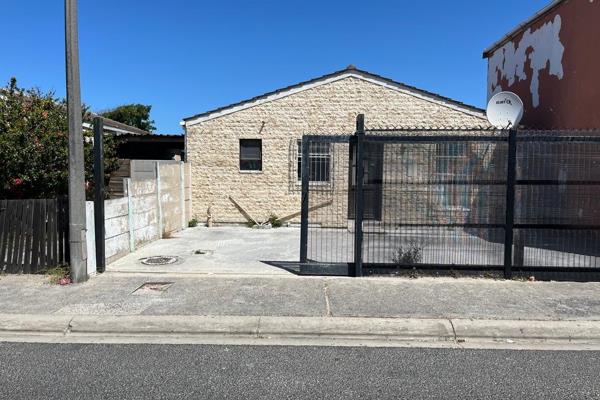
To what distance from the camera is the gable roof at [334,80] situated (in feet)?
47.5

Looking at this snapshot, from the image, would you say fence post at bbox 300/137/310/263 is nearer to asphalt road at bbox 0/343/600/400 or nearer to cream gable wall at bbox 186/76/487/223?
asphalt road at bbox 0/343/600/400

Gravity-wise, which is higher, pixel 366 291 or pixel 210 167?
pixel 210 167

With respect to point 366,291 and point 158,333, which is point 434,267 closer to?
point 366,291

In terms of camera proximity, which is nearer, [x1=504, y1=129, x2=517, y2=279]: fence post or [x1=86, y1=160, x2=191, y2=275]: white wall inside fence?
[x1=504, y1=129, x2=517, y2=279]: fence post

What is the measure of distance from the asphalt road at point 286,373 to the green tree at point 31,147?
5.07m

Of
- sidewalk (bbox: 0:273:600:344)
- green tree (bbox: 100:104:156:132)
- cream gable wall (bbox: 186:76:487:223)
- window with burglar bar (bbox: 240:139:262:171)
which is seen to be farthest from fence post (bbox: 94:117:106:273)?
green tree (bbox: 100:104:156:132)

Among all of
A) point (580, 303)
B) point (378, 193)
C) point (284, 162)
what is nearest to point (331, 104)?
point (284, 162)

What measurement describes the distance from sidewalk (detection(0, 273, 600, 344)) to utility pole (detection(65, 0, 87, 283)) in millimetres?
447

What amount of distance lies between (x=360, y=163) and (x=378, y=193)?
0.60 metres

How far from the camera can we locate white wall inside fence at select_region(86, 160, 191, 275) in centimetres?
840

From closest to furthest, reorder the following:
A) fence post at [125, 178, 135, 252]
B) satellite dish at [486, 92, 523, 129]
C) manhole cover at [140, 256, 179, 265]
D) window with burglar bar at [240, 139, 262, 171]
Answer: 1. manhole cover at [140, 256, 179, 265]
2. fence post at [125, 178, 135, 252]
3. satellite dish at [486, 92, 523, 129]
4. window with burglar bar at [240, 139, 262, 171]

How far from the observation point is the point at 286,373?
4273 millimetres

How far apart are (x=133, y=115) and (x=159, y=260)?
39027 mm

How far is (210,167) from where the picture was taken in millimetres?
14945
